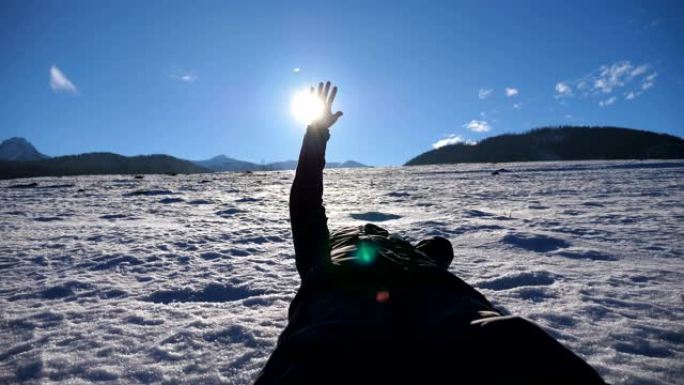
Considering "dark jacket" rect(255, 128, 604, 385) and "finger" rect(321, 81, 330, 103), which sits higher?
"finger" rect(321, 81, 330, 103)

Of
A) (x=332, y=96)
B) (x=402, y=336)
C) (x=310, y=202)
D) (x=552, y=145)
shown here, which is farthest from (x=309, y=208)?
(x=552, y=145)

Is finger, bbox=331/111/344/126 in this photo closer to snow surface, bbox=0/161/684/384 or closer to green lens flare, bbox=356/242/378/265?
snow surface, bbox=0/161/684/384

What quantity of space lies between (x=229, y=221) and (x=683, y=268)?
243 inches

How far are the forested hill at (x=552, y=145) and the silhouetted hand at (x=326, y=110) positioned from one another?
70200mm

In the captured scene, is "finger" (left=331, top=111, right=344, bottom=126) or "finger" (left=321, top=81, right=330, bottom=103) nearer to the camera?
"finger" (left=331, top=111, right=344, bottom=126)

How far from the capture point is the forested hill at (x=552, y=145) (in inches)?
2749

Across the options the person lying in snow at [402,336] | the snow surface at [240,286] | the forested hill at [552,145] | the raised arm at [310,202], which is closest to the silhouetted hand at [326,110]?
the raised arm at [310,202]

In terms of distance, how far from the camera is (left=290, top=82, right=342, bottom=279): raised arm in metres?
2.54

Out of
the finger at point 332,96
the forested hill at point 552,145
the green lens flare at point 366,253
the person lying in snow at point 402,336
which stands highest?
the forested hill at point 552,145

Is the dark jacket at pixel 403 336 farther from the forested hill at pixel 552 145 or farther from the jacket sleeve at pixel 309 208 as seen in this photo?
the forested hill at pixel 552 145

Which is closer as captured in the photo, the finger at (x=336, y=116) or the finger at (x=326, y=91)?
the finger at (x=336, y=116)

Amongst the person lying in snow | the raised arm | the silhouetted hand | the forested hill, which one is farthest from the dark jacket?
the forested hill

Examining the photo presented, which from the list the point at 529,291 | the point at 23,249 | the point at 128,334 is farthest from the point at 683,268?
the point at 23,249

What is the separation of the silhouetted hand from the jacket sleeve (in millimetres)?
75
